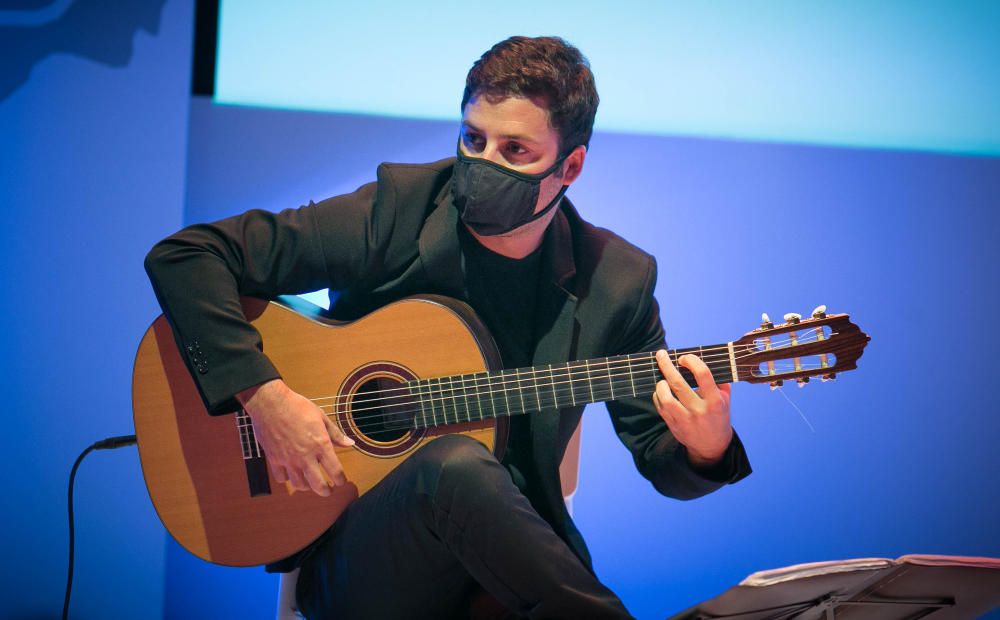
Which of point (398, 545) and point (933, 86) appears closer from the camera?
point (398, 545)

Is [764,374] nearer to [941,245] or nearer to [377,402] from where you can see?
[377,402]

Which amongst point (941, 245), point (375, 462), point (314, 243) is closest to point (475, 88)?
point (314, 243)

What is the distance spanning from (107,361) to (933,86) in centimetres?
342

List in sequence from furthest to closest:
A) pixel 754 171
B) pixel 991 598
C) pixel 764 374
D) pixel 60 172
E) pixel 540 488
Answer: pixel 754 171 → pixel 60 172 → pixel 540 488 → pixel 764 374 → pixel 991 598

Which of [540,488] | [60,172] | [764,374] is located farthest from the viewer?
[60,172]

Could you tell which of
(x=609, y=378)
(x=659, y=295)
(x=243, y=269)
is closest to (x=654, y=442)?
(x=609, y=378)

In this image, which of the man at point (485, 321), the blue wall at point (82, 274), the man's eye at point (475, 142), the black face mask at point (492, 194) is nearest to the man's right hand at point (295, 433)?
the man at point (485, 321)

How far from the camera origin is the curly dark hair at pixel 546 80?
206cm

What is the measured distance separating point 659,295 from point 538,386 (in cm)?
149

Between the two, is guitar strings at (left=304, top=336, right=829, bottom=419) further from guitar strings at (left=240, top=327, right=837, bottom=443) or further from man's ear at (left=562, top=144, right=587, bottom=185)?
man's ear at (left=562, top=144, right=587, bottom=185)

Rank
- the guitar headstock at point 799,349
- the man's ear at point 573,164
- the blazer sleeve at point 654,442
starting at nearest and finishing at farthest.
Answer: the guitar headstock at point 799,349, the blazer sleeve at point 654,442, the man's ear at point 573,164

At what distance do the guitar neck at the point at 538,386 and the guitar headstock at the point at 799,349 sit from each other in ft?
0.20

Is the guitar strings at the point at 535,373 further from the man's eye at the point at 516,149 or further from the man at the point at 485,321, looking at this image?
the man's eye at the point at 516,149

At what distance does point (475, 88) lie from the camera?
2.10 meters
